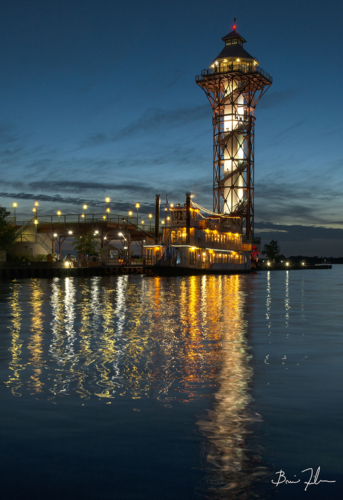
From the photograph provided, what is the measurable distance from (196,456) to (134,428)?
1.19m

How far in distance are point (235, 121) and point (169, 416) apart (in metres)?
110

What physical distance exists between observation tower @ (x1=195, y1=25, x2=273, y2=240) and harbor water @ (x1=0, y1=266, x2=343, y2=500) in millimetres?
96606

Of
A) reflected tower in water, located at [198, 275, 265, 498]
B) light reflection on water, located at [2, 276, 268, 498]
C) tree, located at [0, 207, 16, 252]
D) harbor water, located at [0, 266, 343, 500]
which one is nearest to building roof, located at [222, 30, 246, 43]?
tree, located at [0, 207, 16, 252]

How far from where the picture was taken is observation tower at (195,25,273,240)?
10994 cm

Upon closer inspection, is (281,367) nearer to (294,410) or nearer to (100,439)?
(294,410)

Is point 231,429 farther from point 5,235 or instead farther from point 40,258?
point 40,258

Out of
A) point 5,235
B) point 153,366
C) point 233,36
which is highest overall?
point 233,36

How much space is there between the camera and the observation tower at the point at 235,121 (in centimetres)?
10994

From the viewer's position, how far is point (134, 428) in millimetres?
6539

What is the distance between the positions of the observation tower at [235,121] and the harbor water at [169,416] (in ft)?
317

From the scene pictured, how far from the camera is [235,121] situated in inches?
4387

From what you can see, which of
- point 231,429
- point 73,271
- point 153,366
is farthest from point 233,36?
point 231,429

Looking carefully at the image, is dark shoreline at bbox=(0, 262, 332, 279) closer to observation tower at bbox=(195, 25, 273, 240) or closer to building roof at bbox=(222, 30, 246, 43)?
observation tower at bbox=(195, 25, 273, 240)

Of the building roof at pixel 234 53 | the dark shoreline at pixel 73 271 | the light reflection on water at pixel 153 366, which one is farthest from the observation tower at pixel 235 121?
the light reflection on water at pixel 153 366
